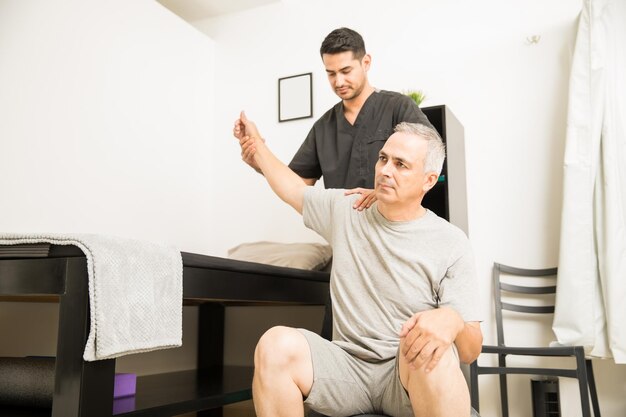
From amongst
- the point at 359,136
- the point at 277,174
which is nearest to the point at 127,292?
the point at 277,174

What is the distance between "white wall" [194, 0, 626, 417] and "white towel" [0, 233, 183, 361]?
167 centimetres

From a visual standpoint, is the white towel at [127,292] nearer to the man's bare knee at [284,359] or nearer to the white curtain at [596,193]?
the man's bare knee at [284,359]

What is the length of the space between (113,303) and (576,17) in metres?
2.51

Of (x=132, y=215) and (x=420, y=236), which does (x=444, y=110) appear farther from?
→ (x=132, y=215)

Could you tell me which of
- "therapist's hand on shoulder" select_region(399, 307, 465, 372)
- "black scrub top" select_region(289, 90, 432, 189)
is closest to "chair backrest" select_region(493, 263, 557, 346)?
"black scrub top" select_region(289, 90, 432, 189)

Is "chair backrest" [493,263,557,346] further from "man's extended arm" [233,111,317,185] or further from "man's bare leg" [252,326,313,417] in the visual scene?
"man's bare leg" [252,326,313,417]

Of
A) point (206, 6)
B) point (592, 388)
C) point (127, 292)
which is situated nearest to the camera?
point (127, 292)

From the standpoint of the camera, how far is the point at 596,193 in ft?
8.45

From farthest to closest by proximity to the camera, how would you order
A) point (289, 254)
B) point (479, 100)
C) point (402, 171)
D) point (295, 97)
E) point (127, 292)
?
point (295, 97), point (479, 100), point (289, 254), point (402, 171), point (127, 292)

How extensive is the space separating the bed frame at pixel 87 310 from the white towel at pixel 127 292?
1.2 inches

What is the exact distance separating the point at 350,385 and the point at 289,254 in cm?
131

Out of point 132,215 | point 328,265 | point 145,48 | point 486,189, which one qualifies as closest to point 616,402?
point 486,189

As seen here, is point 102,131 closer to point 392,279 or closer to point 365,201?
point 365,201

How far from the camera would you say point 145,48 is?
3146 millimetres
